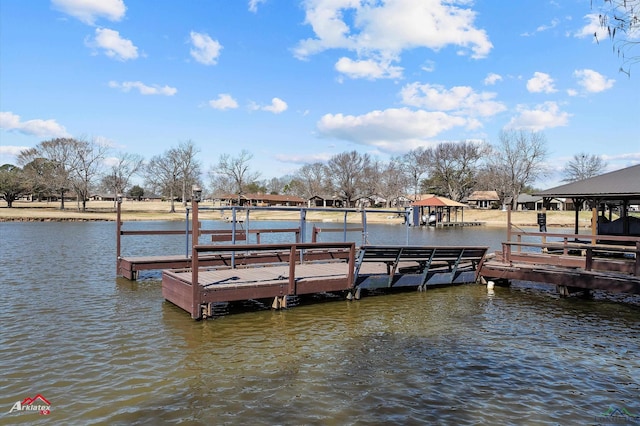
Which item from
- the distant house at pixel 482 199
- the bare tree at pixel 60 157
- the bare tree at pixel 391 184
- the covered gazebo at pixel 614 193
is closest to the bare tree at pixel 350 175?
the bare tree at pixel 391 184

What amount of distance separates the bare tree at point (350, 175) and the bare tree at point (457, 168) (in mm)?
16697

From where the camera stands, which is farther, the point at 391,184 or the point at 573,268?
the point at 391,184

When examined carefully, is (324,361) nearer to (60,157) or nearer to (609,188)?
(609,188)

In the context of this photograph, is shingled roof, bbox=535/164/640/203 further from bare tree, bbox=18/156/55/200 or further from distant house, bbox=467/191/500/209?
distant house, bbox=467/191/500/209

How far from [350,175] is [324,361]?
3520 inches

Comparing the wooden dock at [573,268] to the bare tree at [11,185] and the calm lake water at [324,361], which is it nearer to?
the calm lake water at [324,361]

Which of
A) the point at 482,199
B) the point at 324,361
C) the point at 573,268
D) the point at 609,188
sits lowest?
the point at 324,361

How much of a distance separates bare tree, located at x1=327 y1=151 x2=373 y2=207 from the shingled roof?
7690cm

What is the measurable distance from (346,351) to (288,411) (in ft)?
7.57

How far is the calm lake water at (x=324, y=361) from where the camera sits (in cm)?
524

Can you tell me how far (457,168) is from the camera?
268 feet

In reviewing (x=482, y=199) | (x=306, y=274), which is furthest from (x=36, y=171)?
(x=482, y=199)

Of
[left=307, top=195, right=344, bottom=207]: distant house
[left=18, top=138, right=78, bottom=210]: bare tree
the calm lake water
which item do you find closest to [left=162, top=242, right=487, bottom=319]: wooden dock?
the calm lake water

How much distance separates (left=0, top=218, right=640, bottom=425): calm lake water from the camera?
524 centimetres
